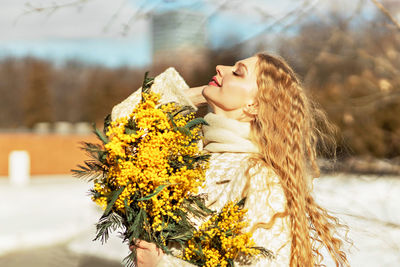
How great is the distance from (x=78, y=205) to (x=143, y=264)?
981 cm

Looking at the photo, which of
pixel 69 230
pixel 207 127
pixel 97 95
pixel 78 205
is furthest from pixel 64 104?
pixel 207 127

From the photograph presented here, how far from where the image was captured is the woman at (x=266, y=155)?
1794 mm

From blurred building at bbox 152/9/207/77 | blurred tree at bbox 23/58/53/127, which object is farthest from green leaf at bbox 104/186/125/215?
blurred tree at bbox 23/58/53/127

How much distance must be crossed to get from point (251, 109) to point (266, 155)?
0.23m

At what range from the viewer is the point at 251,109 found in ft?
6.68

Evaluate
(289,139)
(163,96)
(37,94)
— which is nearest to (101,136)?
(163,96)

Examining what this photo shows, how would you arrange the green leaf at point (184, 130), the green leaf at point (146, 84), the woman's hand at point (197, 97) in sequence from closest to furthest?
the green leaf at point (184, 130), the green leaf at point (146, 84), the woman's hand at point (197, 97)

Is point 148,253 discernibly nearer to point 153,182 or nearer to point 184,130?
point 153,182

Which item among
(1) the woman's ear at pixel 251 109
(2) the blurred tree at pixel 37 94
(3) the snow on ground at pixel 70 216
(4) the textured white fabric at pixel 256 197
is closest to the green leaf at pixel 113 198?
(4) the textured white fabric at pixel 256 197

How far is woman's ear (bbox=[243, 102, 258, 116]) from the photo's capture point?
204 cm

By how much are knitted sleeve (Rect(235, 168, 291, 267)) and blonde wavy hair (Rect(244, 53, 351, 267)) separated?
0.07 metres

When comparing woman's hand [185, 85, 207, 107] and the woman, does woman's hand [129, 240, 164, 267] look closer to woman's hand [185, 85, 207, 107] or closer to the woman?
the woman

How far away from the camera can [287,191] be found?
1891 mm

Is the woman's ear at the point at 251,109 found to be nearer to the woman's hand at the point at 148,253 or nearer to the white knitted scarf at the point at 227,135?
the white knitted scarf at the point at 227,135
